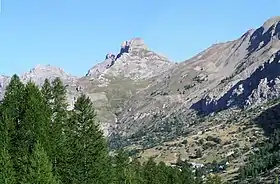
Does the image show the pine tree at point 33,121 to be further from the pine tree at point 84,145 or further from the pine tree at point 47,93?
the pine tree at point 47,93

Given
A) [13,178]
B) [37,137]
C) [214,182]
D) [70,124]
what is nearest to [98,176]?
[70,124]

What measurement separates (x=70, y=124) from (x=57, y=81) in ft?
25.0

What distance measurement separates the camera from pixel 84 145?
53.1m

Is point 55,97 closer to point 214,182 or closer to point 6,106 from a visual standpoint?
point 6,106

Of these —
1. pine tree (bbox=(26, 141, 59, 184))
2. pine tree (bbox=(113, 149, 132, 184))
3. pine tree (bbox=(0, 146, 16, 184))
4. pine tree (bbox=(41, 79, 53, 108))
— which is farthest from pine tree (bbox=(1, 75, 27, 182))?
pine tree (bbox=(113, 149, 132, 184))

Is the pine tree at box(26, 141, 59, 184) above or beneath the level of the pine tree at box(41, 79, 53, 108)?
beneath

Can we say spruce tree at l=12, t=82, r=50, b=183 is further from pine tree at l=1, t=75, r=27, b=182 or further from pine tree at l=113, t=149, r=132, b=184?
pine tree at l=113, t=149, r=132, b=184

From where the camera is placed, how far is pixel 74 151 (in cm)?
5228

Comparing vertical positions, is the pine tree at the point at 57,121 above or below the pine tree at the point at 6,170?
above

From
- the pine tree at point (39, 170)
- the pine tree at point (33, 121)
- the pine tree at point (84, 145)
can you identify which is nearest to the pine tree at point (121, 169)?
the pine tree at point (84, 145)

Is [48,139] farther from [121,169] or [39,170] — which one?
[121,169]

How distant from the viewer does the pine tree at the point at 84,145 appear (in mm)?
52219

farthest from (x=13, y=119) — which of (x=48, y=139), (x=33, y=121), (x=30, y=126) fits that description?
(x=48, y=139)

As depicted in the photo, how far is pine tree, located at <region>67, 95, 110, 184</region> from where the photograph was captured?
52.2m
